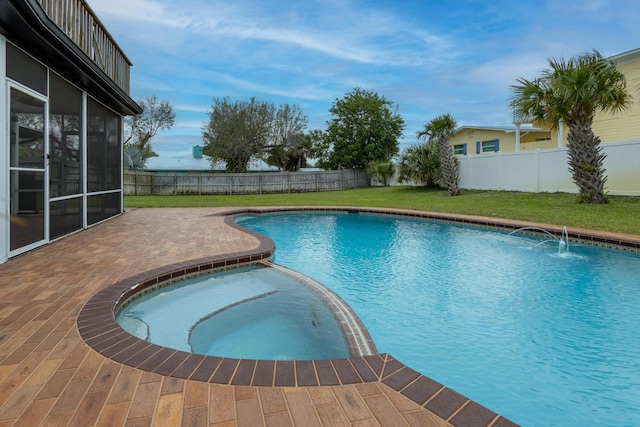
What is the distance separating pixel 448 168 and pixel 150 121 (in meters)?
26.6

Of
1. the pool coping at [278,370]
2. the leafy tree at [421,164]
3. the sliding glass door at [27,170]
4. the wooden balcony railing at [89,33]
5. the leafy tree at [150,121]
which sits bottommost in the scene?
the pool coping at [278,370]

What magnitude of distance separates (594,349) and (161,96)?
3510 centimetres

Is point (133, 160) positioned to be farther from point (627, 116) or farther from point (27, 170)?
point (627, 116)

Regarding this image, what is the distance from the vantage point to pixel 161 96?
3225 centimetres

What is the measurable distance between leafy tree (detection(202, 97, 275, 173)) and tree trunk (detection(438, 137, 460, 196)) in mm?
14627

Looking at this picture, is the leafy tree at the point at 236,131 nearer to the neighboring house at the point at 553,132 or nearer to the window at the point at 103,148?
the neighboring house at the point at 553,132

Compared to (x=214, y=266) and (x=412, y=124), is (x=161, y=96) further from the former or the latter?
(x=214, y=266)

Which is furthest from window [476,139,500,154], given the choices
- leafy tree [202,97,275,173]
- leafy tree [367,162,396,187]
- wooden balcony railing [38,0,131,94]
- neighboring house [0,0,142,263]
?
neighboring house [0,0,142,263]

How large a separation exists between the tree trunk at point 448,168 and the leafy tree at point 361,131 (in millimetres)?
9871

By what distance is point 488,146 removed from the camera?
22359mm

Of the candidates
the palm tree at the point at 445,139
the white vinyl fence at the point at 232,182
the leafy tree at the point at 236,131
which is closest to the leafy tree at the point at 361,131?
the white vinyl fence at the point at 232,182

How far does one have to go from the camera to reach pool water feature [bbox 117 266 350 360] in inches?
119

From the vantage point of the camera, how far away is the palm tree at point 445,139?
15.7 metres

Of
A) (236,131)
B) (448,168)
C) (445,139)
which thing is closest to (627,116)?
(445,139)
